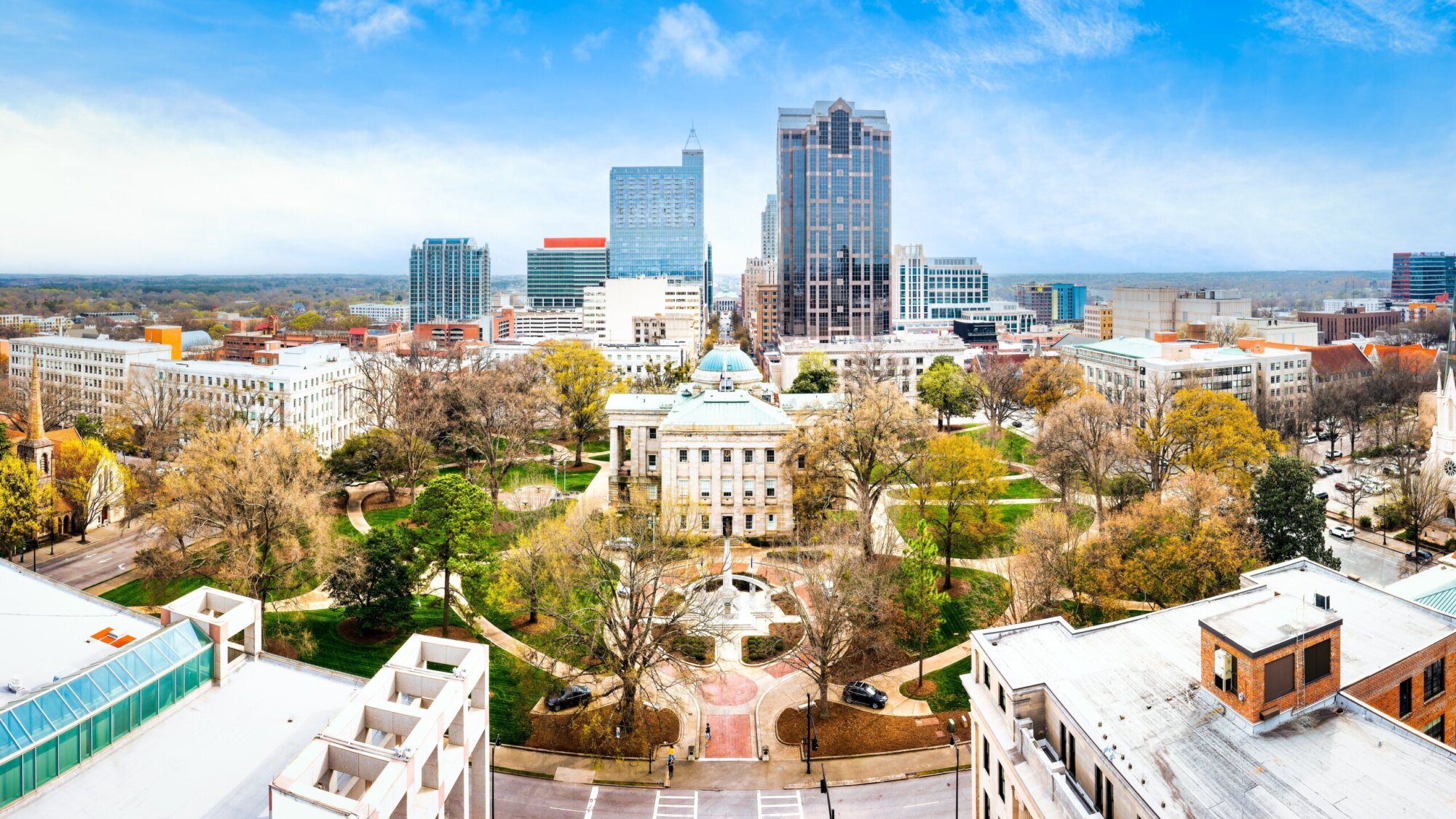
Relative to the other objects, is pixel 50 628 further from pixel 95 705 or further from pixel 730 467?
pixel 730 467

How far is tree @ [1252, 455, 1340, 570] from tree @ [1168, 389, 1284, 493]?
7.92m

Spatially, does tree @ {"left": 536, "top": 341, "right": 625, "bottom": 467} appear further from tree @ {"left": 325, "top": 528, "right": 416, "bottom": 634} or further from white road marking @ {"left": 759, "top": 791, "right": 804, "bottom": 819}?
white road marking @ {"left": 759, "top": 791, "right": 804, "bottom": 819}

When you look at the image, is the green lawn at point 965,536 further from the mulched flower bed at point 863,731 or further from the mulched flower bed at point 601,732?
the mulched flower bed at point 601,732

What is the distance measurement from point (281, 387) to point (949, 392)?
257 ft

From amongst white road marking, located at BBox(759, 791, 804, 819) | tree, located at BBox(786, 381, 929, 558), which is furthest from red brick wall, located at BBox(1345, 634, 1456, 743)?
tree, located at BBox(786, 381, 929, 558)

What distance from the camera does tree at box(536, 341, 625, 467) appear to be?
306 feet

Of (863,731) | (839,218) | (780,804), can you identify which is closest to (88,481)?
(780,804)

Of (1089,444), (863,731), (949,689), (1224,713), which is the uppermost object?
(1089,444)

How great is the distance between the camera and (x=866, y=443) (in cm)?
5916

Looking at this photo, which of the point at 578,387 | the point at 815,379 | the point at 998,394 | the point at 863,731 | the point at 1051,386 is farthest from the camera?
the point at 815,379

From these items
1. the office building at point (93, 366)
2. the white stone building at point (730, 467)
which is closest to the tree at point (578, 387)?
the white stone building at point (730, 467)

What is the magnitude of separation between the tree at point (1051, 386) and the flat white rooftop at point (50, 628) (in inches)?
3609

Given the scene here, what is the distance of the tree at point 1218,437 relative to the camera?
63125 millimetres

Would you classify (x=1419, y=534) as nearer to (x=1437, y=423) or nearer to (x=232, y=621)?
(x=1437, y=423)
